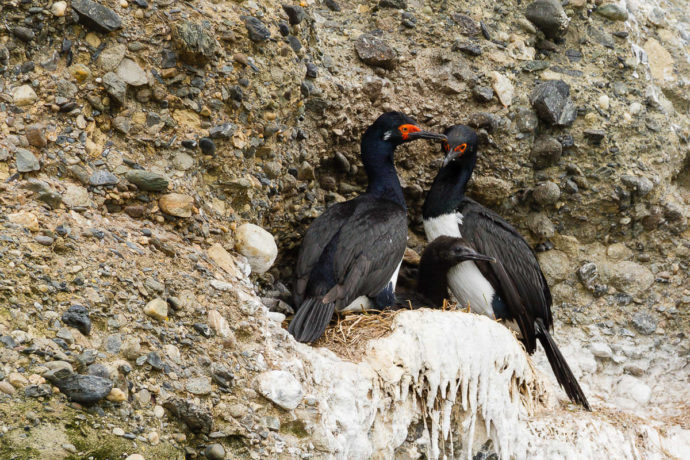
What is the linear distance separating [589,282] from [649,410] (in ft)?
3.63

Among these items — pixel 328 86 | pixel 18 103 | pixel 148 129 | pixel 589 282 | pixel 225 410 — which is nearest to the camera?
pixel 225 410

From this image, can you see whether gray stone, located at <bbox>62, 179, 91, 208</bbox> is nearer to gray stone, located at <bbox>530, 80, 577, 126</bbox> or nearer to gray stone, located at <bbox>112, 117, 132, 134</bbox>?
gray stone, located at <bbox>112, 117, 132, 134</bbox>

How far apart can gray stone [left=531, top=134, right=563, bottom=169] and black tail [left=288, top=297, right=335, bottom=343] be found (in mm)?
2582

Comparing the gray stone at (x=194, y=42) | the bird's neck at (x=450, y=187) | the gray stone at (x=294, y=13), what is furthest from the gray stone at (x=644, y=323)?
the gray stone at (x=194, y=42)

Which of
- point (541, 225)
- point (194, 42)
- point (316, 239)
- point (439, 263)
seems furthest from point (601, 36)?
point (194, 42)

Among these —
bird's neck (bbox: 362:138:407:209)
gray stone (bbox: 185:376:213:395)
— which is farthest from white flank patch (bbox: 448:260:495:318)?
gray stone (bbox: 185:376:213:395)

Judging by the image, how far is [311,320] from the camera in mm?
5027

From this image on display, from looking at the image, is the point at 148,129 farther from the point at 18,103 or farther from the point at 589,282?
the point at 589,282

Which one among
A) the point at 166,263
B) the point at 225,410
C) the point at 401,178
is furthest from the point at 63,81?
the point at 401,178

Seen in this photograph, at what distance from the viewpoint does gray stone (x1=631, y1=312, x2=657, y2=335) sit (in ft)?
22.1

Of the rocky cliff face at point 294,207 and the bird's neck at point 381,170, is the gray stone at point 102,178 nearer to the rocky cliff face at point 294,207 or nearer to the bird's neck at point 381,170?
the rocky cliff face at point 294,207

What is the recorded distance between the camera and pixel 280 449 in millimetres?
3908

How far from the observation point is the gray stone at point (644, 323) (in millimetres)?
6738

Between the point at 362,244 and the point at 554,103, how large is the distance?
2.29m
